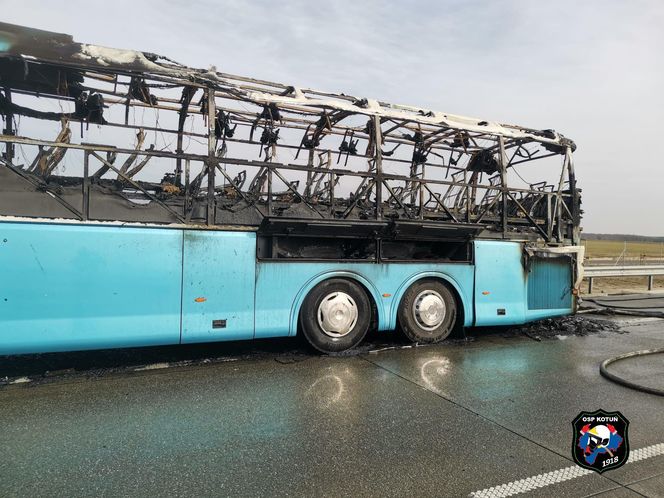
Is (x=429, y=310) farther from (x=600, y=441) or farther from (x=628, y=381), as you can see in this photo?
(x=600, y=441)

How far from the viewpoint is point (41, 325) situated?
4.69 metres

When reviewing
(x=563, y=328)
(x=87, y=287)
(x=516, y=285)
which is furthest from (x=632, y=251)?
(x=87, y=287)

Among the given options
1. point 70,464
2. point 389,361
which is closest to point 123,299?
point 70,464

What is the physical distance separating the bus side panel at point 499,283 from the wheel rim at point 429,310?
639 mm

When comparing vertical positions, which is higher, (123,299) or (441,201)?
(441,201)

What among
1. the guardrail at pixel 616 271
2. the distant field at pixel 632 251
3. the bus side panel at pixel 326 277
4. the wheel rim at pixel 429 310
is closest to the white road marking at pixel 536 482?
the bus side panel at pixel 326 277

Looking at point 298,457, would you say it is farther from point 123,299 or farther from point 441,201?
point 441,201

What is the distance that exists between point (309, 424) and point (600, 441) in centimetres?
232

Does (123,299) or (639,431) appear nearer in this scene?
(639,431)

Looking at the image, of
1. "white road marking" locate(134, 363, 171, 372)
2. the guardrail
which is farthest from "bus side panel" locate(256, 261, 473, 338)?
the guardrail

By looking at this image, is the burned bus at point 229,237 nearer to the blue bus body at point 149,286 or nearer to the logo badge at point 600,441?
the blue bus body at point 149,286

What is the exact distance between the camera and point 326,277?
6125 mm

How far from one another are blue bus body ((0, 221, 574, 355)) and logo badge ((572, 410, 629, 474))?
2991 mm

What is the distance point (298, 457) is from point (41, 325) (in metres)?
3.11
